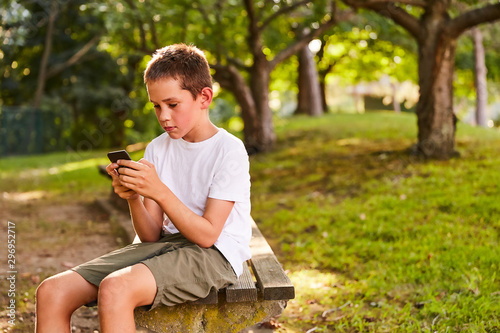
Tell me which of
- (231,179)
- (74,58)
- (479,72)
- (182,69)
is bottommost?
(231,179)

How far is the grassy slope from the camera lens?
3.70 meters

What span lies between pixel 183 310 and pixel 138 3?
8453 mm

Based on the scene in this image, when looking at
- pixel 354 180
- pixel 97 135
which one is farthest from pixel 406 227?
pixel 97 135

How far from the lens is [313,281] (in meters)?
4.49

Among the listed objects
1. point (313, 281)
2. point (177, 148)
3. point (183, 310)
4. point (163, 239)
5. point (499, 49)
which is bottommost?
point (313, 281)

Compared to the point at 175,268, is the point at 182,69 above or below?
above

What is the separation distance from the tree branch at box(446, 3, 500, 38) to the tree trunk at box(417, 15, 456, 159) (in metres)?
0.16

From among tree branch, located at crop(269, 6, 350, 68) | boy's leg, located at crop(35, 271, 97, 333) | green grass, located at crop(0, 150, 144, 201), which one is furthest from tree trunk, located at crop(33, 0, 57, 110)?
boy's leg, located at crop(35, 271, 97, 333)

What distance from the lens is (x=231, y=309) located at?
2.46 metres

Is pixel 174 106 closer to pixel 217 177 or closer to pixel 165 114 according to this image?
pixel 165 114

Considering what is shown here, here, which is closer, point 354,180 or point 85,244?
point 85,244

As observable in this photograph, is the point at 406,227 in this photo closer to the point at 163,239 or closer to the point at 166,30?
the point at 163,239

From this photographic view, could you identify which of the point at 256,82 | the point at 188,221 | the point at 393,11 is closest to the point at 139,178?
the point at 188,221

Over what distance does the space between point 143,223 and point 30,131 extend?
63.5 ft
